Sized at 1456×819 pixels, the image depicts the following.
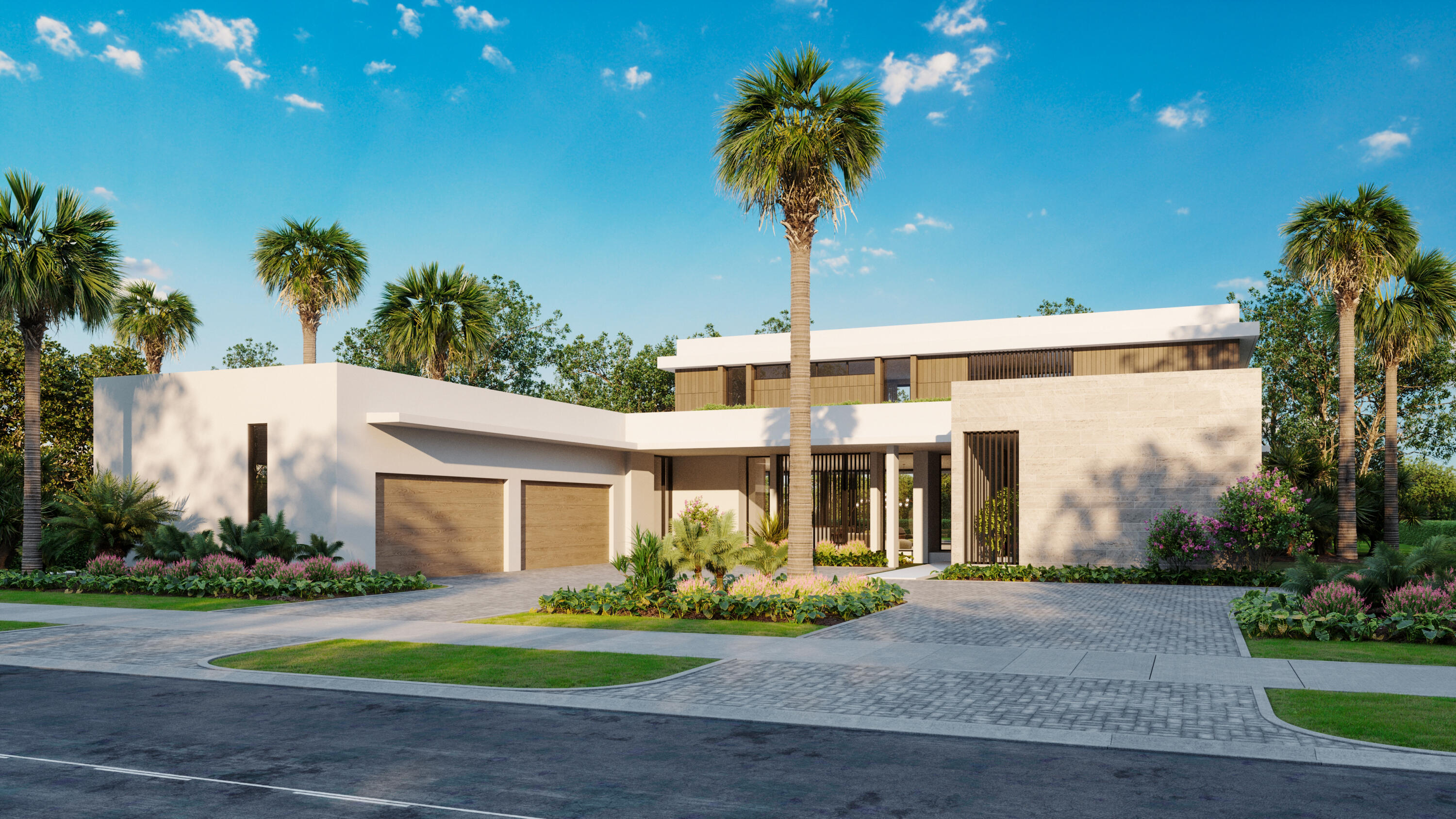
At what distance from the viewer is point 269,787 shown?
235 inches

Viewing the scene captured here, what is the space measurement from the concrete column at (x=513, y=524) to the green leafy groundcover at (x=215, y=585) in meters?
5.91

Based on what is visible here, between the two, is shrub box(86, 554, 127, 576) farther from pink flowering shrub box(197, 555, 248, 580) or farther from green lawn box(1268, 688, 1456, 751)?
green lawn box(1268, 688, 1456, 751)

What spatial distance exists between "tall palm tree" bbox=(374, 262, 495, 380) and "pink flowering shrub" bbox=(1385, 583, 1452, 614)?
22.6 meters

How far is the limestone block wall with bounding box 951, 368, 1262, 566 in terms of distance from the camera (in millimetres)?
21406

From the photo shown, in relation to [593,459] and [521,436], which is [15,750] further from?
[593,459]

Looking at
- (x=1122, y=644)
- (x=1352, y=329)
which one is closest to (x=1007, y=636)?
(x=1122, y=644)

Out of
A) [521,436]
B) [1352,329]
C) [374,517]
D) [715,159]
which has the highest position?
[715,159]

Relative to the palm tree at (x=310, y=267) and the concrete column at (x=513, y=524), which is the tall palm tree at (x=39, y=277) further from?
the concrete column at (x=513, y=524)

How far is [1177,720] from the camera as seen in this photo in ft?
25.3

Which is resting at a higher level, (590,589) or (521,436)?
(521,436)

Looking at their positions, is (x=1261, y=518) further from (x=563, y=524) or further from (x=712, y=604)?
(x=563, y=524)

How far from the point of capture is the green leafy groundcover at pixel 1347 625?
11695 millimetres

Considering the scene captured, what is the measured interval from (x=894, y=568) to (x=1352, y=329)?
490 inches

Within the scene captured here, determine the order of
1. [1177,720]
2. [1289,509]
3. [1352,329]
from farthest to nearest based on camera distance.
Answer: [1352,329] < [1289,509] < [1177,720]
